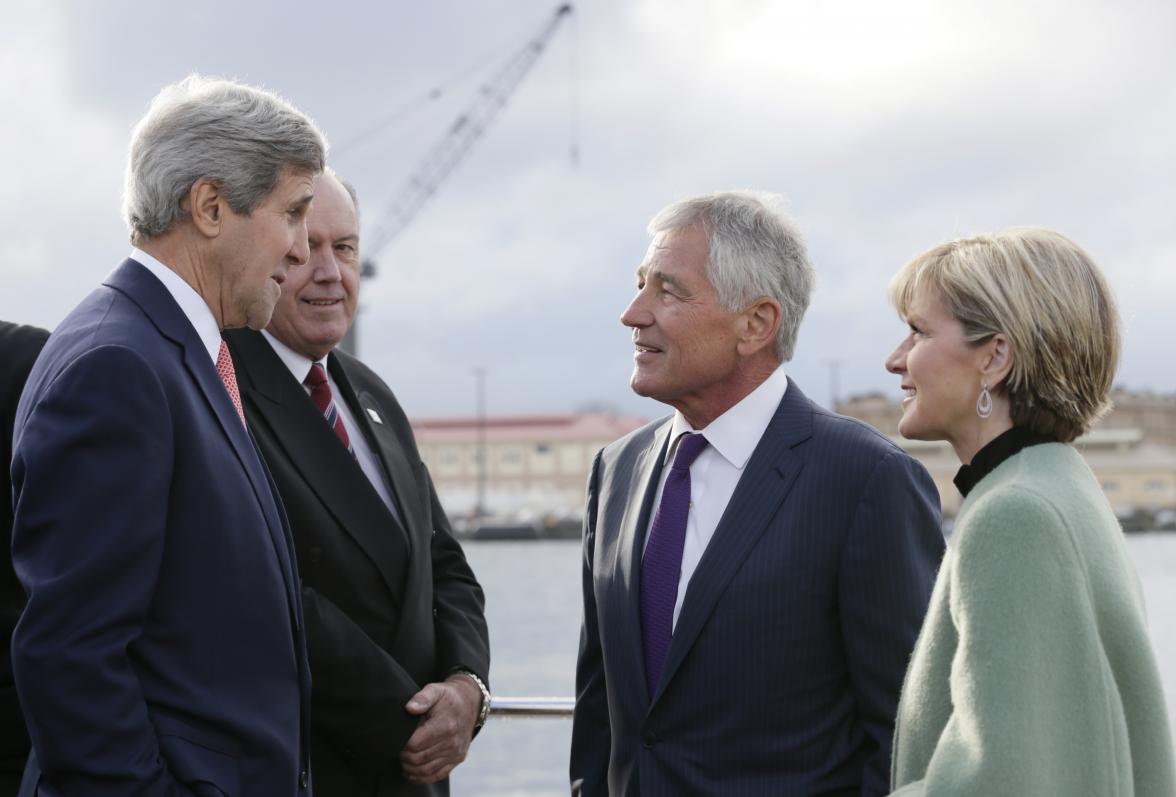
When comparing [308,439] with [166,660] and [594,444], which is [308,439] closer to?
[166,660]

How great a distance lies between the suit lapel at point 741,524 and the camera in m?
2.48

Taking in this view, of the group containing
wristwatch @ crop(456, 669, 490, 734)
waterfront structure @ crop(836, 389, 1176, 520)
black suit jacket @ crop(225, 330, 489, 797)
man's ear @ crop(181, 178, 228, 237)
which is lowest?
waterfront structure @ crop(836, 389, 1176, 520)

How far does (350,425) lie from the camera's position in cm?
296

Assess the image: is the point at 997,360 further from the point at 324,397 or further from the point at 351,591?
the point at 324,397

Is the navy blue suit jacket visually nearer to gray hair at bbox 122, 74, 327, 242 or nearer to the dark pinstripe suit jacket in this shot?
gray hair at bbox 122, 74, 327, 242

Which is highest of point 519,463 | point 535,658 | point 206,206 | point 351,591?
point 206,206

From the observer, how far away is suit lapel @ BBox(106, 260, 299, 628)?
6.79ft

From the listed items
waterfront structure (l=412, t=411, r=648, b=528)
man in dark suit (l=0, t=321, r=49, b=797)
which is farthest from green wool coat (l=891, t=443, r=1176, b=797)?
waterfront structure (l=412, t=411, r=648, b=528)

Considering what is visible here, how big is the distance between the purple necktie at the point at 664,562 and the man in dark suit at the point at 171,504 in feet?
2.41

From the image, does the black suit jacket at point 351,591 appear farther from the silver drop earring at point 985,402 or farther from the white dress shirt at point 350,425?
the silver drop earring at point 985,402

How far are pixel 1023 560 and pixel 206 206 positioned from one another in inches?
53.5

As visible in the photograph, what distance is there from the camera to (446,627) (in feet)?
9.64

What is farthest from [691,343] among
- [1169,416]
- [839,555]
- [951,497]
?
[1169,416]

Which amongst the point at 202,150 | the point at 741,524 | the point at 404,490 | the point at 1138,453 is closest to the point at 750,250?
the point at 741,524
